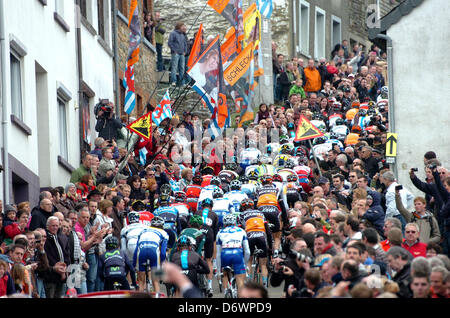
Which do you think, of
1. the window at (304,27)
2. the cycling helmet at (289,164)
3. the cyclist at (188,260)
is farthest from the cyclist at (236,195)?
the window at (304,27)

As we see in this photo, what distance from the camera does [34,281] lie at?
2194 centimetres

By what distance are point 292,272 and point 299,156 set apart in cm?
1454

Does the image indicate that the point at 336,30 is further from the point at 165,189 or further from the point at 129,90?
the point at 165,189

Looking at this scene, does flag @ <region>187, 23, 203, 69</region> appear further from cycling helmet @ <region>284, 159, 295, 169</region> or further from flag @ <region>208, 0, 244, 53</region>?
cycling helmet @ <region>284, 159, 295, 169</region>

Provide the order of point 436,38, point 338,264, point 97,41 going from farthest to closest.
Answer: point 97,41 < point 436,38 < point 338,264

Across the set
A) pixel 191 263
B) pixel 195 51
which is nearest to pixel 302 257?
pixel 191 263

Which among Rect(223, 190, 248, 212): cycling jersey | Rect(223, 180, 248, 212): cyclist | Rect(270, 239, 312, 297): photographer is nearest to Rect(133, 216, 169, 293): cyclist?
Rect(223, 180, 248, 212): cyclist

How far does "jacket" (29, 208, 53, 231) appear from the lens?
922 inches

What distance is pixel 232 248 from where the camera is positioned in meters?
25.8

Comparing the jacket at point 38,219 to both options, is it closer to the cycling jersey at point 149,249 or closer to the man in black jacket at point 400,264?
the cycling jersey at point 149,249

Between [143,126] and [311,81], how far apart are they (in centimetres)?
1593

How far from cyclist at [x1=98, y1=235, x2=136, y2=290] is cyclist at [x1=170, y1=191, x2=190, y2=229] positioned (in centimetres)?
408
